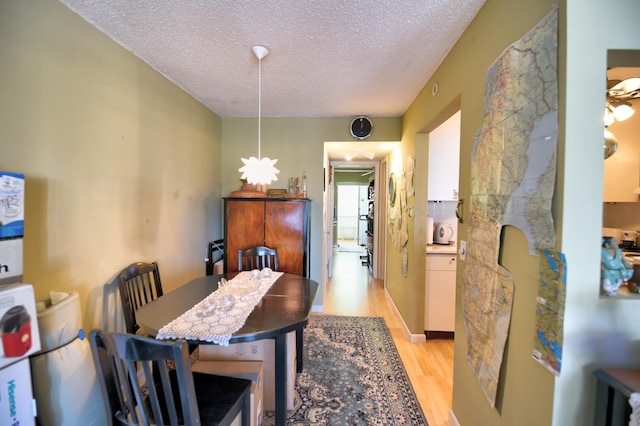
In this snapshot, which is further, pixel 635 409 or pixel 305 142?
pixel 305 142

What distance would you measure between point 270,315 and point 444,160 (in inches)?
100

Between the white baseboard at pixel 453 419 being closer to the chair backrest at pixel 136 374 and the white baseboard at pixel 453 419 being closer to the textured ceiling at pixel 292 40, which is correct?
the chair backrest at pixel 136 374

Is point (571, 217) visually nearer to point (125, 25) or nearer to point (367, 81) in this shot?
point (367, 81)

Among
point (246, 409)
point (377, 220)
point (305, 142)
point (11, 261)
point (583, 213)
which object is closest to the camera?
point (583, 213)

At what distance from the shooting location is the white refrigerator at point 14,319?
36.8 inches

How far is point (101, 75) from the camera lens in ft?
5.52

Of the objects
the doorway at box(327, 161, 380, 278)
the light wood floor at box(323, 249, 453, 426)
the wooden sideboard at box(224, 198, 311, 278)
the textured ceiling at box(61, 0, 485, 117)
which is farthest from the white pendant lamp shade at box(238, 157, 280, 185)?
the doorway at box(327, 161, 380, 278)

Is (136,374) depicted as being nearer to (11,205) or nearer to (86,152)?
(11,205)

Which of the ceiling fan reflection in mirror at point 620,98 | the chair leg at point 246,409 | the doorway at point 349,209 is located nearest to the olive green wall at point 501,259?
the ceiling fan reflection in mirror at point 620,98

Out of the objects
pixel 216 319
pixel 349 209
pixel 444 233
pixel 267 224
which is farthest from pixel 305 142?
pixel 349 209

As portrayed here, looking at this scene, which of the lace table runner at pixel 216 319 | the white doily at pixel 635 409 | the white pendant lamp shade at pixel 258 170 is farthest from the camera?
the white pendant lamp shade at pixel 258 170

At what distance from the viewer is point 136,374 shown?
0.96m

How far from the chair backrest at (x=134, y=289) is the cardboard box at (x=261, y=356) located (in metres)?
0.48

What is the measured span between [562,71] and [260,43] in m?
1.66
